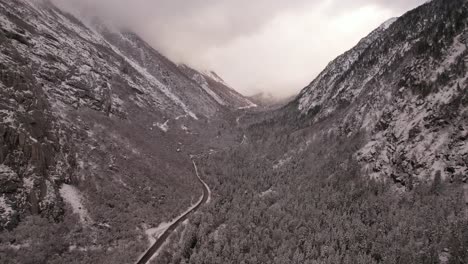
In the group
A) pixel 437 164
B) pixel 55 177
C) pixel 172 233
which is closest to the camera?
pixel 437 164

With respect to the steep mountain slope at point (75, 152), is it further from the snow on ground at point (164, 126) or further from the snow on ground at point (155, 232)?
the snow on ground at point (155, 232)

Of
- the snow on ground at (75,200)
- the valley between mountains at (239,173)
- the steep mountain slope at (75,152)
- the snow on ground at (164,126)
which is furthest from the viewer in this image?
the snow on ground at (164,126)

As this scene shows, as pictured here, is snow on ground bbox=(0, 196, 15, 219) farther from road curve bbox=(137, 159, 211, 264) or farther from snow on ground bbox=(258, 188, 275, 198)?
snow on ground bbox=(258, 188, 275, 198)

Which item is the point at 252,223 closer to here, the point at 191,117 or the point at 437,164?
the point at 437,164

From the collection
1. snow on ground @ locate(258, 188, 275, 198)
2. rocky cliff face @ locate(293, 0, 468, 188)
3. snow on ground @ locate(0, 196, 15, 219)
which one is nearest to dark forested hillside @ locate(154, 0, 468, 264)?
rocky cliff face @ locate(293, 0, 468, 188)

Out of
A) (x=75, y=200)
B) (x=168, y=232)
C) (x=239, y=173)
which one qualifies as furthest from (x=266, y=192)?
(x=75, y=200)

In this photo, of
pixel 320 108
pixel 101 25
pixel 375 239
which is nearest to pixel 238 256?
pixel 375 239

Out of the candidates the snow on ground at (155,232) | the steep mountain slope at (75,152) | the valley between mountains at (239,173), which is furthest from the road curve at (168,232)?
the steep mountain slope at (75,152)
